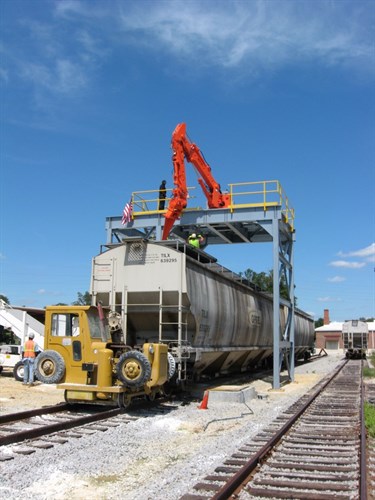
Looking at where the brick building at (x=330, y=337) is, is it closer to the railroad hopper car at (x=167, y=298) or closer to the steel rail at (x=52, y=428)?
the railroad hopper car at (x=167, y=298)

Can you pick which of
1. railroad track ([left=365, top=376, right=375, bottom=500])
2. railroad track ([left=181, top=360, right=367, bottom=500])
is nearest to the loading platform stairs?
railroad track ([left=181, top=360, right=367, bottom=500])

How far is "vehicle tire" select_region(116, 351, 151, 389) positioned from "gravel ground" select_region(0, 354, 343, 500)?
823 mm

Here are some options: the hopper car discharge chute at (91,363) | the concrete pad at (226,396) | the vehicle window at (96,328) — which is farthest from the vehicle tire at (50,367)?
the concrete pad at (226,396)

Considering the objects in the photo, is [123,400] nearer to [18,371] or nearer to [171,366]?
[171,366]

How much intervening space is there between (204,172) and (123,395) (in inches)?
452

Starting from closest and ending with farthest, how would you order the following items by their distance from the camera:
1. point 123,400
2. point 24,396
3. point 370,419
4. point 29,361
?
point 370,419 → point 123,400 → point 24,396 → point 29,361

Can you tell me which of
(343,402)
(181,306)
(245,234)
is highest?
(245,234)

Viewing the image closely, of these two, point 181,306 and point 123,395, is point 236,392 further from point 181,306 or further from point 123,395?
point 123,395

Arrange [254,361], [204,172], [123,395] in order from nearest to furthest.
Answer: [123,395] < [204,172] < [254,361]

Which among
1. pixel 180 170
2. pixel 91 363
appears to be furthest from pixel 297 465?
pixel 180 170

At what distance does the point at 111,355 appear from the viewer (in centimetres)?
1112

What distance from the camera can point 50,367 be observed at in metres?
11.1

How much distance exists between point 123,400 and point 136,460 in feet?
11.8

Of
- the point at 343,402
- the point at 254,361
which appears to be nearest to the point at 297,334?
the point at 254,361
